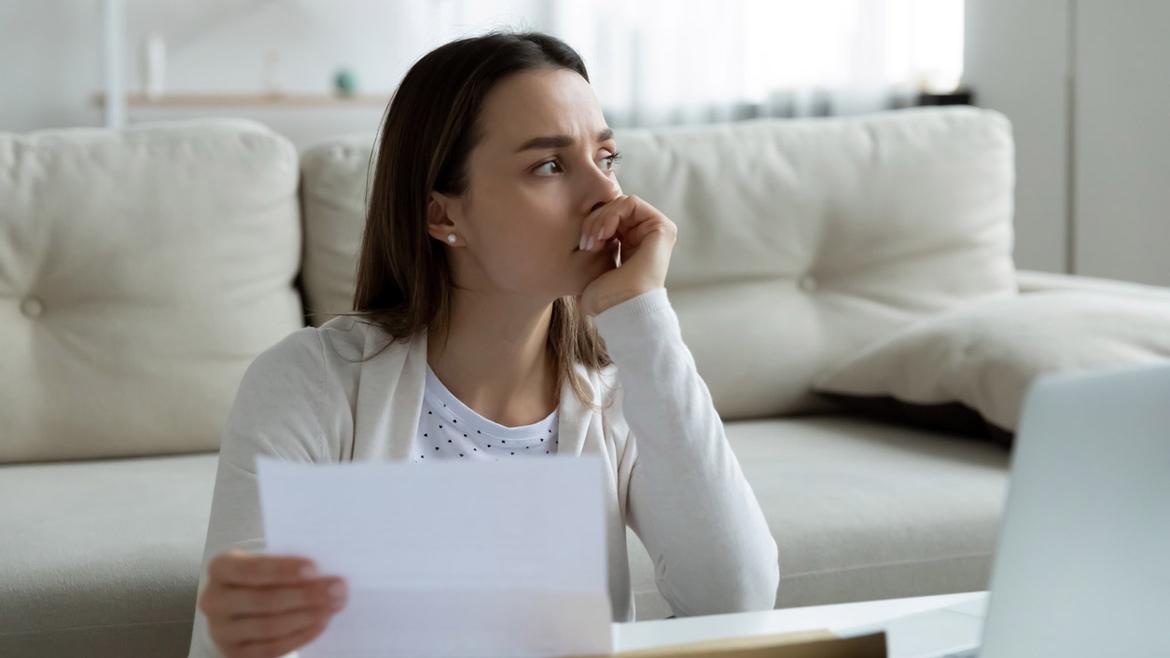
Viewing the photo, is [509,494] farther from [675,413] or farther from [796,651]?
[675,413]

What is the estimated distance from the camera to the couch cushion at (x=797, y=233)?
2121 millimetres

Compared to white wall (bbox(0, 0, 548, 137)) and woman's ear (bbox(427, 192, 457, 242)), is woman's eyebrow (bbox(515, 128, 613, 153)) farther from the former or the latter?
white wall (bbox(0, 0, 548, 137))

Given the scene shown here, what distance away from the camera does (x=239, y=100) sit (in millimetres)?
3996

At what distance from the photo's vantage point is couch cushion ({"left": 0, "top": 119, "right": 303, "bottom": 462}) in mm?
1867

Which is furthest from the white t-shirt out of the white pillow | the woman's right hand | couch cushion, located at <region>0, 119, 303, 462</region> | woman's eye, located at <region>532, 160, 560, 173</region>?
the white pillow

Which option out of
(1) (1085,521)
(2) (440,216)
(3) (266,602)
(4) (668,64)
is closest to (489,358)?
(2) (440,216)

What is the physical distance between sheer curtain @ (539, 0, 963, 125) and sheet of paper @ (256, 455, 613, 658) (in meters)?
3.39

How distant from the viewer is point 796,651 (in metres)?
0.65

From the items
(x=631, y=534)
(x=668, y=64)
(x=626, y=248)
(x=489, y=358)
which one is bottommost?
(x=631, y=534)

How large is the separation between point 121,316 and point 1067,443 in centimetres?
159

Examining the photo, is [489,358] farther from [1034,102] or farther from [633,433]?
[1034,102]

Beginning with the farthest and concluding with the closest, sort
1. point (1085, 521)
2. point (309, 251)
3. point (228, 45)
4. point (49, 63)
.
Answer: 1. point (228, 45)
2. point (49, 63)
3. point (309, 251)
4. point (1085, 521)

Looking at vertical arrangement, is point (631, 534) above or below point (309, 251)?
below

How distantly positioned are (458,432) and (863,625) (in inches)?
19.3
